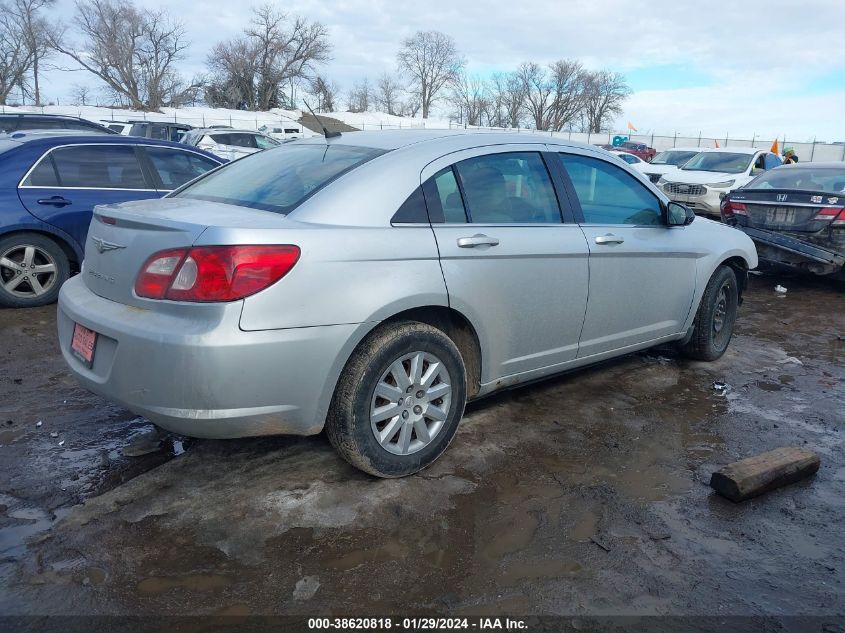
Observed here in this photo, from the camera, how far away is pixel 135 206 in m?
3.32

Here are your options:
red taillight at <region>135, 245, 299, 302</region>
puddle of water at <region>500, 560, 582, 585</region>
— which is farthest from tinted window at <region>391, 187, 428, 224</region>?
puddle of water at <region>500, 560, 582, 585</region>

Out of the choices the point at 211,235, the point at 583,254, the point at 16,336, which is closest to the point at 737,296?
the point at 583,254

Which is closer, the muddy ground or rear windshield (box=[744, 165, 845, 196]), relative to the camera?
the muddy ground

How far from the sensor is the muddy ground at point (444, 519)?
2490mm

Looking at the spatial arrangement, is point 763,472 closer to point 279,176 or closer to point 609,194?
point 609,194

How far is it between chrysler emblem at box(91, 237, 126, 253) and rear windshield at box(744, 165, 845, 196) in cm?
807

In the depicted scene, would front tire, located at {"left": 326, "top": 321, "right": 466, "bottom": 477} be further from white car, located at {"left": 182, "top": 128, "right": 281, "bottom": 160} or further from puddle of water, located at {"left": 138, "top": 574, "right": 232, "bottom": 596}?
white car, located at {"left": 182, "top": 128, "right": 281, "bottom": 160}

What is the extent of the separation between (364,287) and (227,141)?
62.6 ft

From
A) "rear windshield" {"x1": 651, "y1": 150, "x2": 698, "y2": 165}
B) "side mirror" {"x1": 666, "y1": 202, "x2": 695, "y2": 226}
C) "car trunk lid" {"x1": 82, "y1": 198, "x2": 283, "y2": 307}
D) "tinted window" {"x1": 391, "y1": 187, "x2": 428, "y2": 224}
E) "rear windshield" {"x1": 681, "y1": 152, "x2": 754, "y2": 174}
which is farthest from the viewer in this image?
"rear windshield" {"x1": 651, "y1": 150, "x2": 698, "y2": 165}

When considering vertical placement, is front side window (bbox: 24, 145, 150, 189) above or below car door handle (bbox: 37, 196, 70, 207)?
above

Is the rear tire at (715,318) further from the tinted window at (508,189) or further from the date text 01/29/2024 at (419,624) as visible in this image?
the date text 01/29/2024 at (419,624)

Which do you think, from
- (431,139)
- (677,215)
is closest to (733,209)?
(677,215)

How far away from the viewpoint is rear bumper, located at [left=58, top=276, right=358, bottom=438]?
2.69m

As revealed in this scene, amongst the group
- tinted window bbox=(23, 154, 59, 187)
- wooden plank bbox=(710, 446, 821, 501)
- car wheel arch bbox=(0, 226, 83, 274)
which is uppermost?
tinted window bbox=(23, 154, 59, 187)
